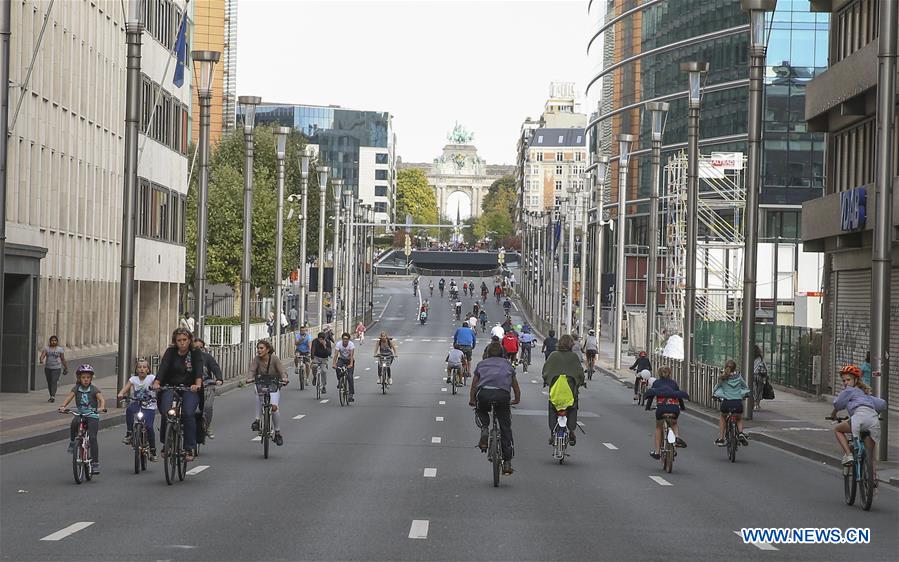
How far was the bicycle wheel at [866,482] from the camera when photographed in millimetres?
16688

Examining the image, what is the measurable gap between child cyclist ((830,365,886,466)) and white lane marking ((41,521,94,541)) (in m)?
8.18

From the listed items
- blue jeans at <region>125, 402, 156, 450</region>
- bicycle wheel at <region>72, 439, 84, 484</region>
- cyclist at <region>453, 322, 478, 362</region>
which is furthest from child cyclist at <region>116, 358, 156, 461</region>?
cyclist at <region>453, 322, 478, 362</region>

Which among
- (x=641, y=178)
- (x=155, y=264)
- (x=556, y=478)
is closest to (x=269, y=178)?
(x=641, y=178)

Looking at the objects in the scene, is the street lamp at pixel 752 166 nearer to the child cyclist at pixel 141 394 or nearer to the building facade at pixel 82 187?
the building facade at pixel 82 187

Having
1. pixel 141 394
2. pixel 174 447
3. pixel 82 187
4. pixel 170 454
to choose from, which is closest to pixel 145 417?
pixel 141 394

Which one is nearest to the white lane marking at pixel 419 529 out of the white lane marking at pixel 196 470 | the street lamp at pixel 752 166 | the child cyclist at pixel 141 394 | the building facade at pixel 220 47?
the white lane marking at pixel 196 470

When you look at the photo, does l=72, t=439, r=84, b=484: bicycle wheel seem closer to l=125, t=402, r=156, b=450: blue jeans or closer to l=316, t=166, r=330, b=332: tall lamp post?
l=125, t=402, r=156, b=450: blue jeans

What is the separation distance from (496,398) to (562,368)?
3320 mm

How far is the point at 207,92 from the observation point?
40.3 metres

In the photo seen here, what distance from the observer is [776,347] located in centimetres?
5019

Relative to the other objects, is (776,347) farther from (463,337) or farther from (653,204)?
(463,337)

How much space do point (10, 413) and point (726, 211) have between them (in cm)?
6546

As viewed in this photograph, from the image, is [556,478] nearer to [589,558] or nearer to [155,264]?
[589,558]

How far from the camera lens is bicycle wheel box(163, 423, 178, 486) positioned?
17641 mm
